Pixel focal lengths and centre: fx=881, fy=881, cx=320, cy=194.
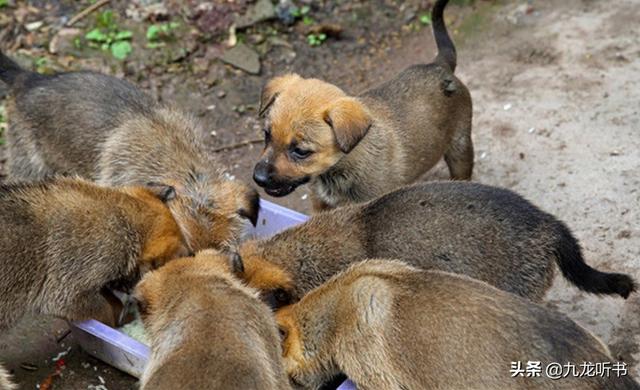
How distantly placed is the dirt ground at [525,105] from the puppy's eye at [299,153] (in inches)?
50.8

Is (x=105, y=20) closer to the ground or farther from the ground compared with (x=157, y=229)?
closer to the ground

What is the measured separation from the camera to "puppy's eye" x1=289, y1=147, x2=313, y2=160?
6.24 m

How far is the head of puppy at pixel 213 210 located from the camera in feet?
18.5

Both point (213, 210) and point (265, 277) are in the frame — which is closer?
point (265, 277)

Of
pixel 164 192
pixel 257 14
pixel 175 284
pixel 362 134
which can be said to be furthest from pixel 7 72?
pixel 257 14

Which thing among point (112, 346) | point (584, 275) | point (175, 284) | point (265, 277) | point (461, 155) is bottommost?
point (461, 155)

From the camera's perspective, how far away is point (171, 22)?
31.1 feet

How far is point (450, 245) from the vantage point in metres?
5.32

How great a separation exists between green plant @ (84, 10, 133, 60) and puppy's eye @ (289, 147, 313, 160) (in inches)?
138

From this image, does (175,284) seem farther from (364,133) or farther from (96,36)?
(96,36)

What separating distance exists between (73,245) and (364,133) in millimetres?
2123

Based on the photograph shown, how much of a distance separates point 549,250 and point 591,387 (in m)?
1.25

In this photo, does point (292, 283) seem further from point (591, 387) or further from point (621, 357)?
point (621, 357)

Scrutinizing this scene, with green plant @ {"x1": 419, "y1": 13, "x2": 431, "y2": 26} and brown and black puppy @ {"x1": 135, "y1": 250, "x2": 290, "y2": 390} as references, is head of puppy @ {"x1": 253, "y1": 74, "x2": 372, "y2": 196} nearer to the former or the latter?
brown and black puppy @ {"x1": 135, "y1": 250, "x2": 290, "y2": 390}
